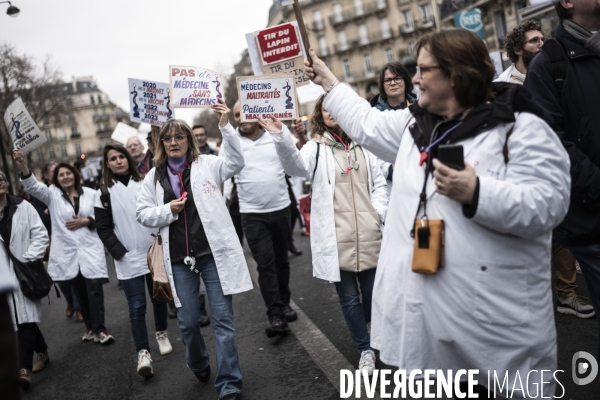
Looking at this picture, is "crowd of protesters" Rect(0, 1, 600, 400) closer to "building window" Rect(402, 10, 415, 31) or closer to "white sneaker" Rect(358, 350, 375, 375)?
"white sneaker" Rect(358, 350, 375, 375)

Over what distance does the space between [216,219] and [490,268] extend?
8.00ft

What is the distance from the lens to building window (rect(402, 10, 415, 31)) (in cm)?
6159

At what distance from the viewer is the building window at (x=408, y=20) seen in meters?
61.6

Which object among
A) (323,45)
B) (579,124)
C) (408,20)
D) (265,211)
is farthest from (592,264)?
(323,45)

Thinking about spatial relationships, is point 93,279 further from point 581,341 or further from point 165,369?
point 581,341

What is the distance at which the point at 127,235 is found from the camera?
5.48m

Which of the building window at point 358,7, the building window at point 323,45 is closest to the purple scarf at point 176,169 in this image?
the building window at point 358,7

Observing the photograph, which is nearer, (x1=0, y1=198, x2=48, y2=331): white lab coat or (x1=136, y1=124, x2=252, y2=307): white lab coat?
(x1=136, y1=124, x2=252, y2=307): white lab coat

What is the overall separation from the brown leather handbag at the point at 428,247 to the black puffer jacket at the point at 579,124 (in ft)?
3.39

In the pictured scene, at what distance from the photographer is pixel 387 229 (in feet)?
8.45

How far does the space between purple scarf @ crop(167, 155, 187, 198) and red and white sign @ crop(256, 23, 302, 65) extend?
3.21 ft

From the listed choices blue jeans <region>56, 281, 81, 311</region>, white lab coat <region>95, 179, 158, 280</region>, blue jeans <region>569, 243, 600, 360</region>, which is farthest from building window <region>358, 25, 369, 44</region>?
blue jeans <region>569, 243, 600, 360</region>

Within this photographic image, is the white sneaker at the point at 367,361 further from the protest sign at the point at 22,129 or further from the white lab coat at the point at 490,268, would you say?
the protest sign at the point at 22,129

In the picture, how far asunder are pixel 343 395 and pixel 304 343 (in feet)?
4.56
